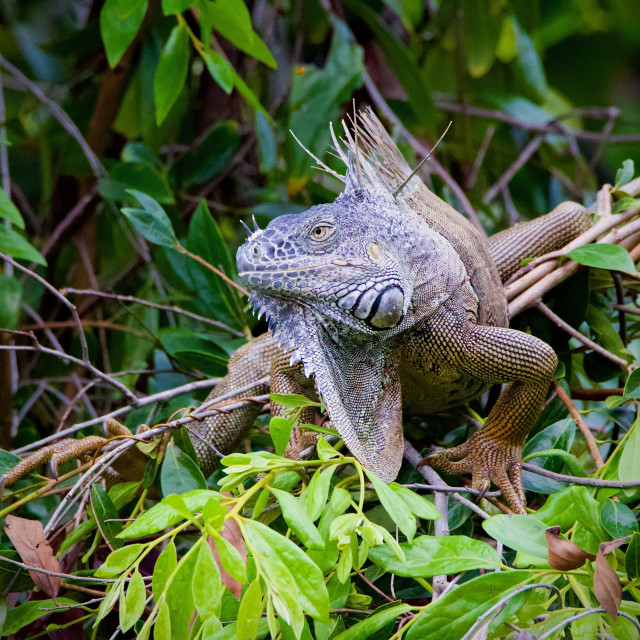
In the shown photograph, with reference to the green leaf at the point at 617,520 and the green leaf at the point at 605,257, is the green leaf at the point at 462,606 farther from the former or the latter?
the green leaf at the point at 605,257

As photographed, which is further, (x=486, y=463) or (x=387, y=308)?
(x=486, y=463)

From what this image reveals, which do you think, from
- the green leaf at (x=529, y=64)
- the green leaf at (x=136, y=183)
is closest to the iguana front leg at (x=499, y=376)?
the green leaf at (x=136, y=183)

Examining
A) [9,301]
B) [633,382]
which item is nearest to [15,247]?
[9,301]

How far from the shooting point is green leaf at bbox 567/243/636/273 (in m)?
2.08

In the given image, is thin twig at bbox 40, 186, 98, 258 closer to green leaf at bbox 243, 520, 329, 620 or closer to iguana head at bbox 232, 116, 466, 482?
iguana head at bbox 232, 116, 466, 482

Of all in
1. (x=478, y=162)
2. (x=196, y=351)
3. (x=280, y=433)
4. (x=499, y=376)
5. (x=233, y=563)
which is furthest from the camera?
(x=478, y=162)

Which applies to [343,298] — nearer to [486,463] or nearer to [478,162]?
[486,463]

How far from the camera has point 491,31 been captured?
390cm

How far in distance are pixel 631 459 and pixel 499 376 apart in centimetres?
46

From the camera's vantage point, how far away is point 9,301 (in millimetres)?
2584

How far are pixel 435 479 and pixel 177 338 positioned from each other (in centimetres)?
116

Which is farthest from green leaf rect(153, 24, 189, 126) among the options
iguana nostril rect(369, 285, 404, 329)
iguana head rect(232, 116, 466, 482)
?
iguana nostril rect(369, 285, 404, 329)

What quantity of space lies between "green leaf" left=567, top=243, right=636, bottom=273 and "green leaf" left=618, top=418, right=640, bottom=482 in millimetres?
562

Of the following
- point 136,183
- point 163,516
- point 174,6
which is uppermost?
point 174,6
